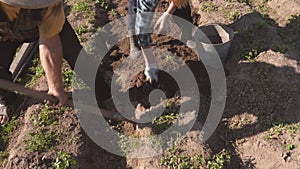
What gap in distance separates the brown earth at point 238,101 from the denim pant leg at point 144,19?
21.4 inches

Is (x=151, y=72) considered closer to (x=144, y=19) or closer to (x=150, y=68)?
(x=150, y=68)

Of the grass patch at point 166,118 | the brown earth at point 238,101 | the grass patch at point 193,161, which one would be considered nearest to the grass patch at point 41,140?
the brown earth at point 238,101

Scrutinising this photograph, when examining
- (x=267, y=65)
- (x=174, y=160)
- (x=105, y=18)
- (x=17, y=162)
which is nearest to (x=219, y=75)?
(x=267, y=65)

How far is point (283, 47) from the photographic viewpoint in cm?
453

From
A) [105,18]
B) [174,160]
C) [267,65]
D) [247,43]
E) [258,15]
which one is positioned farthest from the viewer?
[105,18]

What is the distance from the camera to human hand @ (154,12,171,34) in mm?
4358

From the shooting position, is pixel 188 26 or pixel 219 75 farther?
pixel 188 26

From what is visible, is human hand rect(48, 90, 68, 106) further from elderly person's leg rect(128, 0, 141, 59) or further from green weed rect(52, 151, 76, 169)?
elderly person's leg rect(128, 0, 141, 59)

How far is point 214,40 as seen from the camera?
15.0ft

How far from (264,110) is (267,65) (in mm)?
634

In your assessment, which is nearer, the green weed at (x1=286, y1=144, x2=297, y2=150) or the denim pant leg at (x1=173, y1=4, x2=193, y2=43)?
the green weed at (x1=286, y1=144, x2=297, y2=150)

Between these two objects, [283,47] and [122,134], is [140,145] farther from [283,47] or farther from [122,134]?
[283,47]

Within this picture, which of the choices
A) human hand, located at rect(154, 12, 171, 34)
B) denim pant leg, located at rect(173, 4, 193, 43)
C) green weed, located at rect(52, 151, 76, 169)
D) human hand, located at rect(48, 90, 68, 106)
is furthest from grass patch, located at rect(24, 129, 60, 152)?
denim pant leg, located at rect(173, 4, 193, 43)

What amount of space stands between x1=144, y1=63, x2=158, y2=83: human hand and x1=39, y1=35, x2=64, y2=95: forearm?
1.39 meters
